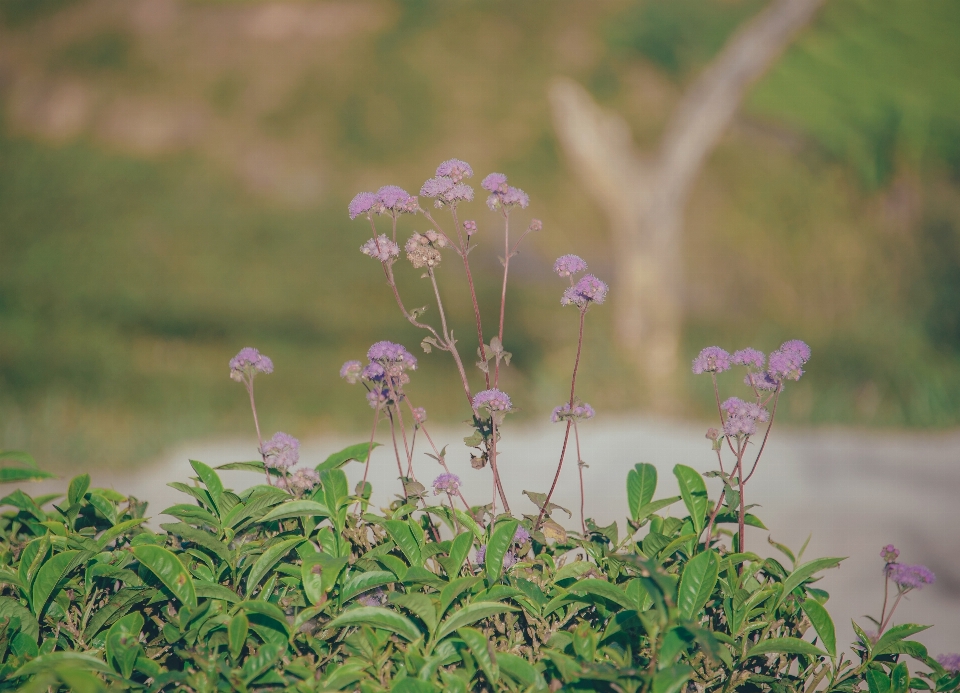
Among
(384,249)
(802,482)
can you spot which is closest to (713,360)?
(384,249)

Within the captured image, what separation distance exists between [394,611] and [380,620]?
0.06m

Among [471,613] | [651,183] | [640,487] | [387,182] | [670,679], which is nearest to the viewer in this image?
[670,679]

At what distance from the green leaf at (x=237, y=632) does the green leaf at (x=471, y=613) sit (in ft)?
0.96

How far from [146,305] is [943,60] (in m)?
6.31

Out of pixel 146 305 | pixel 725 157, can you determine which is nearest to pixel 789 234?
pixel 725 157

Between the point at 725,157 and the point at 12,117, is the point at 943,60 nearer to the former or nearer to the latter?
the point at 725,157

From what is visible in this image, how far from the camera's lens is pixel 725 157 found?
723 cm

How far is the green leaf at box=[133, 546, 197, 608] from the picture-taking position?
145 cm

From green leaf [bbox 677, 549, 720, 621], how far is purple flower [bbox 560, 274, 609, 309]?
17.8 inches

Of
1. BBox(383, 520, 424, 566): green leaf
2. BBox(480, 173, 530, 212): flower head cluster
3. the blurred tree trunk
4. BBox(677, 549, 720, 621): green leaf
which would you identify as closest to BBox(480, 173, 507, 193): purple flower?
BBox(480, 173, 530, 212): flower head cluster

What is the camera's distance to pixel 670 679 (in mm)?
1277

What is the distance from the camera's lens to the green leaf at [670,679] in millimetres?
1274

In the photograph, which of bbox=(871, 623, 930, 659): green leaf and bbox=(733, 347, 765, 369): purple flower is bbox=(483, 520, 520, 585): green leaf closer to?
bbox=(733, 347, 765, 369): purple flower

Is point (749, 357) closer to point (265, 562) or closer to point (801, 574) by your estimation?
point (801, 574)
